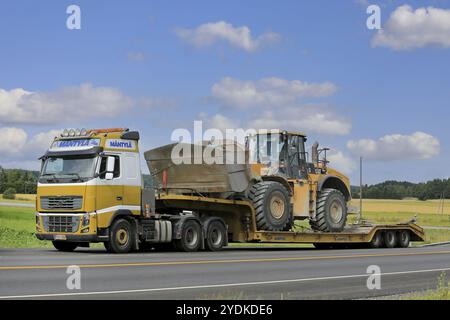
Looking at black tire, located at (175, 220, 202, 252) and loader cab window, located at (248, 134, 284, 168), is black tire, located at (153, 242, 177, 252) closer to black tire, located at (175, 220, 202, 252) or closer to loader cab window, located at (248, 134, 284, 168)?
black tire, located at (175, 220, 202, 252)

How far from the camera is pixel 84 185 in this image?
2077 centimetres

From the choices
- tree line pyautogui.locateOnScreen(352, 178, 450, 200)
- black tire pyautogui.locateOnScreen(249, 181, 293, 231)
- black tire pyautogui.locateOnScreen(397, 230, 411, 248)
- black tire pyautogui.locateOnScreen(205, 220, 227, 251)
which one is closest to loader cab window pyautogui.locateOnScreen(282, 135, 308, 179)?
black tire pyautogui.locateOnScreen(249, 181, 293, 231)

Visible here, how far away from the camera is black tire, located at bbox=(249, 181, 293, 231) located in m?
24.9

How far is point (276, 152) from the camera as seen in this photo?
1047 inches

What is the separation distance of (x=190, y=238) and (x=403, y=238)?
1164 centimetres

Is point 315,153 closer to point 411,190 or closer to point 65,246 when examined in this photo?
point 65,246

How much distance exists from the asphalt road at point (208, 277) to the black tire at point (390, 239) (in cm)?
967

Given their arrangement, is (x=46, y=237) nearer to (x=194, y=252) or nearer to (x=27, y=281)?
(x=194, y=252)

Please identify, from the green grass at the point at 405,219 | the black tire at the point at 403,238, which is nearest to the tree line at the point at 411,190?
the green grass at the point at 405,219

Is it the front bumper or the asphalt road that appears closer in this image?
the asphalt road

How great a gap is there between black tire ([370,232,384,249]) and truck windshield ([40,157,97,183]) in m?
13.3

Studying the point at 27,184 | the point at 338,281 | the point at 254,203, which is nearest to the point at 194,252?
the point at 254,203

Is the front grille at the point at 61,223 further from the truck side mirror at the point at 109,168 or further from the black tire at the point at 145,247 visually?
the black tire at the point at 145,247

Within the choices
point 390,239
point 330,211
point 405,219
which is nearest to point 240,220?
point 330,211
